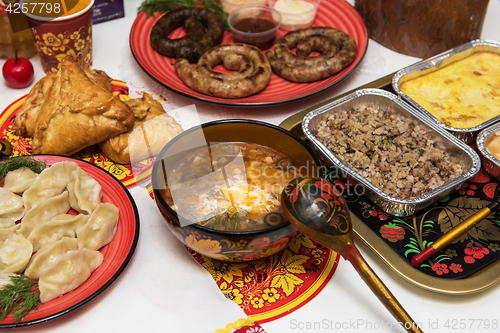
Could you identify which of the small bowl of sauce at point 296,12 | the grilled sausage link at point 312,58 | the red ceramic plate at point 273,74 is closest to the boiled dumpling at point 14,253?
the red ceramic plate at point 273,74

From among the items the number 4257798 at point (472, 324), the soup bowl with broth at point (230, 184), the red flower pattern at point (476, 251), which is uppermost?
the soup bowl with broth at point (230, 184)

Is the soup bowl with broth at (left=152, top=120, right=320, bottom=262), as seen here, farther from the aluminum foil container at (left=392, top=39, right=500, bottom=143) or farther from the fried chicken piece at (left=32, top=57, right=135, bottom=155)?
the aluminum foil container at (left=392, top=39, right=500, bottom=143)

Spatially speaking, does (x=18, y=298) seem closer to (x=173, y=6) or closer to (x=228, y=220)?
(x=228, y=220)

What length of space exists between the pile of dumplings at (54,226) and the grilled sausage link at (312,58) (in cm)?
Answer: 113

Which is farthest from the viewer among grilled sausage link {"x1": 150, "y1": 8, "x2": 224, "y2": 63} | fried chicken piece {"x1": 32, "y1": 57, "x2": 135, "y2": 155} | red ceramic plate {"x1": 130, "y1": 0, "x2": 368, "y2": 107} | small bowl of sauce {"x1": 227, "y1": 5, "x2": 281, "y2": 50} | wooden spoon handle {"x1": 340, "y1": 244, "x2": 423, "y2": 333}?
small bowl of sauce {"x1": 227, "y1": 5, "x2": 281, "y2": 50}

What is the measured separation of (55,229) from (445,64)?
6.64ft

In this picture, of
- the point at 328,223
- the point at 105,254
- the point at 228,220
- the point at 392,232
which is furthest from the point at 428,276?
the point at 105,254

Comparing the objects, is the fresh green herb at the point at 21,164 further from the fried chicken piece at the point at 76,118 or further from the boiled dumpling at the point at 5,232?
Result: the boiled dumpling at the point at 5,232

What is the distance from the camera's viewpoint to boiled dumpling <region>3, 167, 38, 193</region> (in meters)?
1.40

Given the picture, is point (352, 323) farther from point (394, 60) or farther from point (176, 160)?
point (394, 60)

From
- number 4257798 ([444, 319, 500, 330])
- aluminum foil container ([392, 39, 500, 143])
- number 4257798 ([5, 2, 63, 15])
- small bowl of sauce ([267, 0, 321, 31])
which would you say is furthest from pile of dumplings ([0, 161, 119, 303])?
small bowl of sauce ([267, 0, 321, 31])

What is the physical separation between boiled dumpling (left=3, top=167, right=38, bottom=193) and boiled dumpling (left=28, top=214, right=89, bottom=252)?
0.18 metres

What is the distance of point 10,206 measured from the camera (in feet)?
4.44

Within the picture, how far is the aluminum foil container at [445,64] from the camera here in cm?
177
